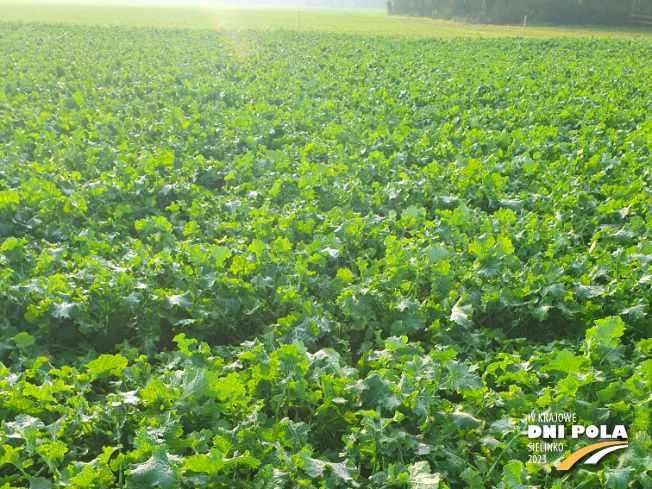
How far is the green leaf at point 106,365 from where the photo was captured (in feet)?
10.7

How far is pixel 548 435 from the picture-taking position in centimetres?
291

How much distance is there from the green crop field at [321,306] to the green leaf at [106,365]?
0.01 m

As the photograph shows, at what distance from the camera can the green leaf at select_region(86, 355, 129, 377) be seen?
3262 millimetres

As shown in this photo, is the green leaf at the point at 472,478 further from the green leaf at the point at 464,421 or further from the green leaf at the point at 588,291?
the green leaf at the point at 588,291

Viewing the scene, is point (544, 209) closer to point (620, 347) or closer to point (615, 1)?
point (620, 347)

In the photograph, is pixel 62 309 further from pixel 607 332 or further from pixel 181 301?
pixel 607 332

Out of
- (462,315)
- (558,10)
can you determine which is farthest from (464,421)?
(558,10)

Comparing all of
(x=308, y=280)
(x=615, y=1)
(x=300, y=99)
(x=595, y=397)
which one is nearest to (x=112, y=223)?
(x=308, y=280)

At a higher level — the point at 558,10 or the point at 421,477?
the point at 558,10

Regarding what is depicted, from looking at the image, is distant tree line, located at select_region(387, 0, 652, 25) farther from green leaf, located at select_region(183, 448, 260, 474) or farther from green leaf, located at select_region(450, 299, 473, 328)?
green leaf, located at select_region(183, 448, 260, 474)

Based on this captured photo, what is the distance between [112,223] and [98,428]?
297 centimetres

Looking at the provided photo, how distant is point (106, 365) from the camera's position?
3273 mm

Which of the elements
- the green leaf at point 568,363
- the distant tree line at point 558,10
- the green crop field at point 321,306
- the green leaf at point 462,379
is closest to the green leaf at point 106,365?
the green crop field at point 321,306

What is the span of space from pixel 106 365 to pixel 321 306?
1.68 m
